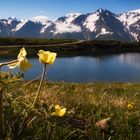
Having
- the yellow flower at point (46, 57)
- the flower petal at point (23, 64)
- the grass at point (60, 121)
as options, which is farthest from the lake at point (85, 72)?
the flower petal at point (23, 64)

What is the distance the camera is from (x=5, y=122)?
101 inches

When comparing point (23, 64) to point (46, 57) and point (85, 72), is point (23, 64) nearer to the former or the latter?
point (46, 57)

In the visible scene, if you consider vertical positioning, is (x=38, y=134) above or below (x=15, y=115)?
below

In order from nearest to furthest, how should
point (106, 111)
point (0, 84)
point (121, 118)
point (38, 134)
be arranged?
point (0, 84)
point (38, 134)
point (121, 118)
point (106, 111)

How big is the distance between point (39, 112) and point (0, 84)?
1.07 ft

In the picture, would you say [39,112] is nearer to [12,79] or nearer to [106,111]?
[12,79]

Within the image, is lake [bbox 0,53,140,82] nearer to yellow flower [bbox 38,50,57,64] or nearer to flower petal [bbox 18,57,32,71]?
yellow flower [bbox 38,50,57,64]

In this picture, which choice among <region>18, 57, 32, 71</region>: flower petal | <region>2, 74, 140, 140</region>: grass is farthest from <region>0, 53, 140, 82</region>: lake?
<region>18, 57, 32, 71</region>: flower petal

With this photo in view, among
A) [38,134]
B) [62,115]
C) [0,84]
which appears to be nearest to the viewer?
[0,84]

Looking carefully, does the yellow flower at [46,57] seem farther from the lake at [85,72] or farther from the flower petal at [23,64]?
the lake at [85,72]

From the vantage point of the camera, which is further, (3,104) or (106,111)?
(106,111)

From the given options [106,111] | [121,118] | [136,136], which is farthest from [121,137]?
[106,111]

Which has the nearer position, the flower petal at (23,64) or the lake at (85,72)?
the flower petal at (23,64)

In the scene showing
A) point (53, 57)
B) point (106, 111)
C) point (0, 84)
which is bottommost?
point (106, 111)
